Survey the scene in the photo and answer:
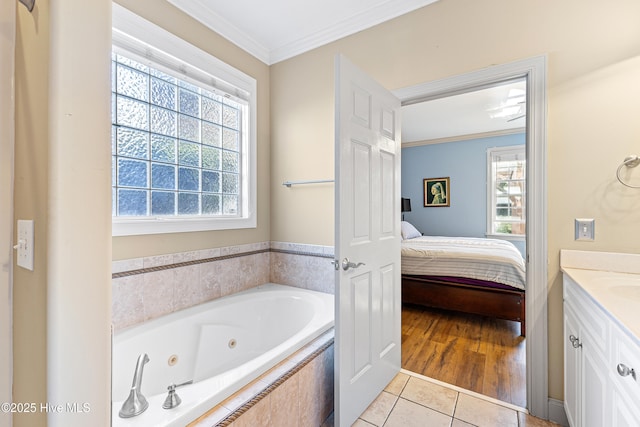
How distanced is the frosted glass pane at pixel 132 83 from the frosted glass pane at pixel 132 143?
8.5 inches

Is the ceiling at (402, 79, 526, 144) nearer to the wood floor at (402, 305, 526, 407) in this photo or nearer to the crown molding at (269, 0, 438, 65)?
the crown molding at (269, 0, 438, 65)

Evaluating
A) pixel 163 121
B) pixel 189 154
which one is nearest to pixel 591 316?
pixel 189 154

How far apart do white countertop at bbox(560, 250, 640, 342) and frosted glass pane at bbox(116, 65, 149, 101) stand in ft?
7.87

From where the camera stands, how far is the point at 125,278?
1615mm

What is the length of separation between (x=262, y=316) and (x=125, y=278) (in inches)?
37.4

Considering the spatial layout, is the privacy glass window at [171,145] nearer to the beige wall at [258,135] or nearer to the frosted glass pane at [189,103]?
the frosted glass pane at [189,103]

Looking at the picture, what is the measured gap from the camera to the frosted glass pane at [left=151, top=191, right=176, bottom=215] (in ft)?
5.91

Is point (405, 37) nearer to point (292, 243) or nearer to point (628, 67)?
point (628, 67)

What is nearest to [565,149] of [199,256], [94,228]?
[94,228]

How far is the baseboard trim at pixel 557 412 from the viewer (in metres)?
1.55

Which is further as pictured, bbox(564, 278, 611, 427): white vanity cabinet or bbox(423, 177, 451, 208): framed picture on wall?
A: bbox(423, 177, 451, 208): framed picture on wall

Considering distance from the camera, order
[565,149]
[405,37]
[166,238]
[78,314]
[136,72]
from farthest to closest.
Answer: [405,37]
[166,238]
[136,72]
[565,149]
[78,314]

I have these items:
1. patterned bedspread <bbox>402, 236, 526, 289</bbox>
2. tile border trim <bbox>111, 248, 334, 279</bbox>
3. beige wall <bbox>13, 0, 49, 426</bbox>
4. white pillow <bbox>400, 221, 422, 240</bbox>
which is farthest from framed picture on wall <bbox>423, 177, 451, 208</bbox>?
beige wall <bbox>13, 0, 49, 426</bbox>

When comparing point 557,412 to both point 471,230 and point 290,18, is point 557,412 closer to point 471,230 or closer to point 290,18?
point 290,18
